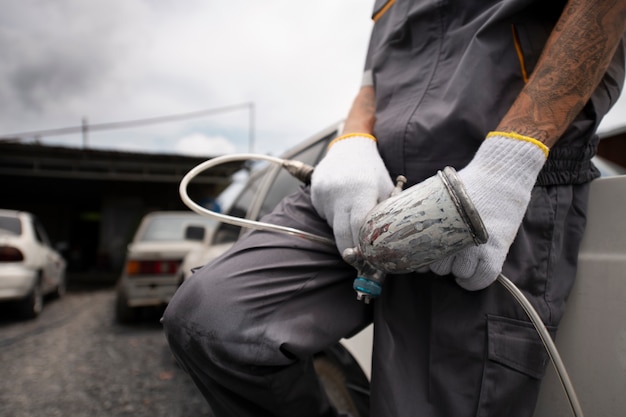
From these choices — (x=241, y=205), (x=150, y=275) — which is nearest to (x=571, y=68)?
(x=241, y=205)

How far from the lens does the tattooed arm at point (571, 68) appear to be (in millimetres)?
745

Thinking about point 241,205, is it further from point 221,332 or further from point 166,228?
point 166,228

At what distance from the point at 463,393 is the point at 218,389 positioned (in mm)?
523

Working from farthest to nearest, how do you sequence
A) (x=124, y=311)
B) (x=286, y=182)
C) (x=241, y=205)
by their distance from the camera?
1. (x=124, y=311)
2. (x=241, y=205)
3. (x=286, y=182)

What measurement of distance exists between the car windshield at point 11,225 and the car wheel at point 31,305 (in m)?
0.68

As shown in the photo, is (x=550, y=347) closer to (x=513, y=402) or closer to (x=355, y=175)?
(x=513, y=402)

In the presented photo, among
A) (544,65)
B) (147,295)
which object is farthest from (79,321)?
(544,65)

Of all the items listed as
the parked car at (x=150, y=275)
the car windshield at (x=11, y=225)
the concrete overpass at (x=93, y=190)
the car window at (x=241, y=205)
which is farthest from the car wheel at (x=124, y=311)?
the concrete overpass at (x=93, y=190)

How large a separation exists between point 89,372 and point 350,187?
3.11m

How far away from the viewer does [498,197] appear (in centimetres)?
74

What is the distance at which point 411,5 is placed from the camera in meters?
1.01

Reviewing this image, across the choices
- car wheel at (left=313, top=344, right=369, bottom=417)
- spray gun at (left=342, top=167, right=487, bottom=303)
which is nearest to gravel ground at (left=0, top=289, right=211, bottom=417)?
car wheel at (left=313, top=344, right=369, bottom=417)

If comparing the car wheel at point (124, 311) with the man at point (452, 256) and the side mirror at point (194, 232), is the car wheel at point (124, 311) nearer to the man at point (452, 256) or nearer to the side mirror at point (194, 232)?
the side mirror at point (194, 232)

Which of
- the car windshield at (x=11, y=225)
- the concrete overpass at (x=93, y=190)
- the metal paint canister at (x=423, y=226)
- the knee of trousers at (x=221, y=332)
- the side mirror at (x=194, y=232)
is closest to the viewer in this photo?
the metal paint canister at (x=423, y=226)
